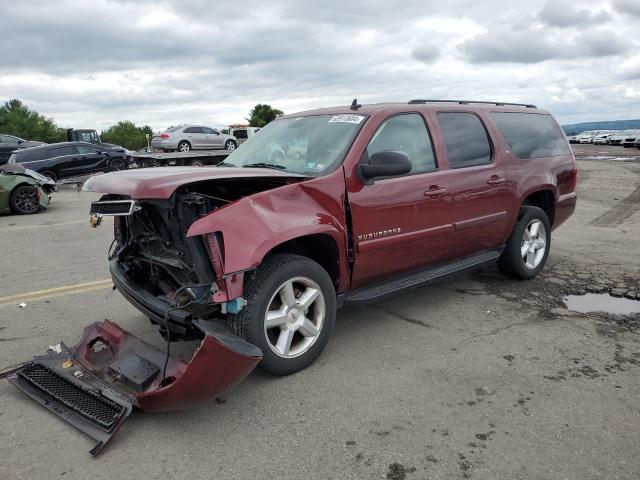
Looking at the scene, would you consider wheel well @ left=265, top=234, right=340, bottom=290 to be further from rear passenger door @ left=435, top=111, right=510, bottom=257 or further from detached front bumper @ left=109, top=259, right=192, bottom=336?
rear passenger door @ left=435, top=111, right=510, bottom=257

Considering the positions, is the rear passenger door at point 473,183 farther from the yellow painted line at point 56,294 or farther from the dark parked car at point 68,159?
the dark parked car at point 68,159

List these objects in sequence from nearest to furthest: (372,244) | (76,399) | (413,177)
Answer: (76,399) < (372,244) < (413,177)

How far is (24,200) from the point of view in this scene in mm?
11891

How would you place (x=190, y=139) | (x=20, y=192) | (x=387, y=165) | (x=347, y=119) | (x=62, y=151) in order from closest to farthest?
(x=387, y=165) < (x=347, y=119) < (x=20, y=192) < (x=62, y=151) < (x=190, y=139)

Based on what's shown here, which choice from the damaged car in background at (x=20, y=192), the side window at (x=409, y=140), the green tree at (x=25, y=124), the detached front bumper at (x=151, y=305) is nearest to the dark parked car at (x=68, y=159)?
the damaged car in background at (x=20, y=192)

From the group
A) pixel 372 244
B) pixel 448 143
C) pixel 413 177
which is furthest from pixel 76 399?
pixel 448 143

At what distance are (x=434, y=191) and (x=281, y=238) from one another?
167 centimetres

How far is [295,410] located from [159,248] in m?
1.47

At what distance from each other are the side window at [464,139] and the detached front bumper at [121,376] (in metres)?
2.68

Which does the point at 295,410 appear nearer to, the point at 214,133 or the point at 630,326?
the point at 630,326

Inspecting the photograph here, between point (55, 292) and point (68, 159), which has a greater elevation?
point (68, 159)

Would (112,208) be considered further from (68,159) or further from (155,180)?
(68,159)

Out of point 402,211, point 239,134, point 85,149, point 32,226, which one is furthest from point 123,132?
point 402,211

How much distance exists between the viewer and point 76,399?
10.0 ft
